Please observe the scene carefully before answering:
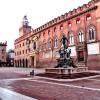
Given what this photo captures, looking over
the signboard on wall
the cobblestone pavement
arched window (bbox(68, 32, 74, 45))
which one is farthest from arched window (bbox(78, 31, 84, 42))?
the cobblestone pavement

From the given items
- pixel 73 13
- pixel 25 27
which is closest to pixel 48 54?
pixel 73 13

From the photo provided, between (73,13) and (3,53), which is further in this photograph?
(3,53)

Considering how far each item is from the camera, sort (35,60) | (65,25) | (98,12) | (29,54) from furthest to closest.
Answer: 1. (29,54)
2. (35,60)
3. (65,25)
4. (98,12)

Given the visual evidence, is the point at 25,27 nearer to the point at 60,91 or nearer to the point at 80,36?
the point at 80,36

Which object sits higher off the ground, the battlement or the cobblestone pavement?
the battlement

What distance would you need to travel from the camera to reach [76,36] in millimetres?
36062

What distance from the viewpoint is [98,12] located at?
31.9 m

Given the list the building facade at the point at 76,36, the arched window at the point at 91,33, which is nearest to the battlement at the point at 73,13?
the building facade at the point at 76,36

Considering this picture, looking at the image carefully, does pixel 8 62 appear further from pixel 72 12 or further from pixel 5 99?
pixel 5 99

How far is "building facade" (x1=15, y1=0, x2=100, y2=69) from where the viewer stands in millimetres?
32219

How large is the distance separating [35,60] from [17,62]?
56.1ft

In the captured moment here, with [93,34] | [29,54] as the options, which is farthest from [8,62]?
[93,34]

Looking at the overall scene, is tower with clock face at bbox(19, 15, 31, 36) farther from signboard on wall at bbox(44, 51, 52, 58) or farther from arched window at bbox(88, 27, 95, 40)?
arched window at bbox(88, 27, 95, 40)

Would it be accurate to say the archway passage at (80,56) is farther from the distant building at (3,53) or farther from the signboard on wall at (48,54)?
the distant building at (3,53)
